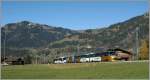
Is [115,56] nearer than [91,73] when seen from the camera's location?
No

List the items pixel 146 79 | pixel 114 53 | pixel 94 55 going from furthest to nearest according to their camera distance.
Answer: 1. pixel 94 55
2. pixel 114 53
3. pixel 146 79

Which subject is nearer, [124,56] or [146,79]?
[146,79]

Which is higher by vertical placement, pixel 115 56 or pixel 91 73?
pixel 115 56

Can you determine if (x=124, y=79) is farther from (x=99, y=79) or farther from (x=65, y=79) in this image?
(x=65, y=79)

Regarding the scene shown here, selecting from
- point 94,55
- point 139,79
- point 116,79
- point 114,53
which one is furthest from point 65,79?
point 94,55

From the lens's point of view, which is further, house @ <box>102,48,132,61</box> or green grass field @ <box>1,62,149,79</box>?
house @ <box>102,48,132,61</box>

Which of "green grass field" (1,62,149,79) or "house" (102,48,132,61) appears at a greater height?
"house" (102,48,132,61)

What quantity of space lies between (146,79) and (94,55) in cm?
5954

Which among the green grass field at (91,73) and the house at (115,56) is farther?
the house at (115,56)

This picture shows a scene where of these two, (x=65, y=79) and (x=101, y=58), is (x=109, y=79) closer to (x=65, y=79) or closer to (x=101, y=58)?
(x=65, y=79)

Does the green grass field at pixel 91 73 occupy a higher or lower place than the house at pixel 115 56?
lower

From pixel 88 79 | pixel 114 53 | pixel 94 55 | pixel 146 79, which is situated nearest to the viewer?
pixel 146 79

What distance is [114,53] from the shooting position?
7438cm

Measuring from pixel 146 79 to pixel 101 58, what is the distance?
182 feet
